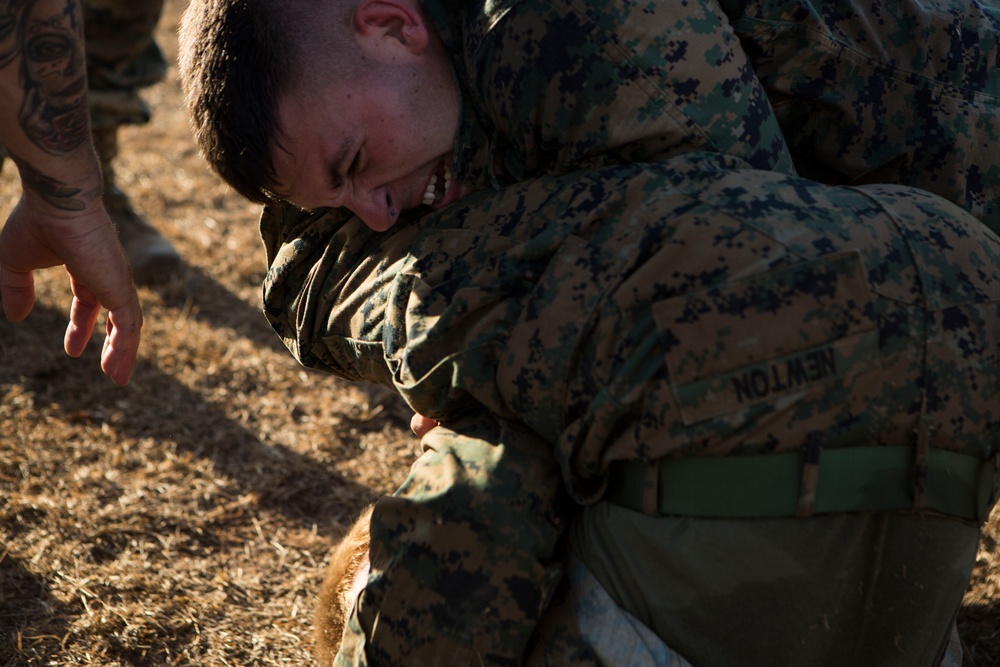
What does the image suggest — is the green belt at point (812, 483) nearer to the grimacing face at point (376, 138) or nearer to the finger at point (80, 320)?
the grimacing face at point (376, 138)

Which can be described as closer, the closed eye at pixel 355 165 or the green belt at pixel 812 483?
the green belt at pixel 812 483

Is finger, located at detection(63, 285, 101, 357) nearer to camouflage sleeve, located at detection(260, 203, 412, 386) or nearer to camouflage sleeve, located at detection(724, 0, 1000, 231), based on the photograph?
camouflage sleeve, located at detection(260, 203, 412, 386)

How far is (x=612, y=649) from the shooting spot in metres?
1.85

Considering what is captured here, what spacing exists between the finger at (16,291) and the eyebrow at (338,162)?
2.50 feet

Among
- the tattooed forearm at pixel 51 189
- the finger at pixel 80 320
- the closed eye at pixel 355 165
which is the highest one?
the closed eye at pixel 355 165

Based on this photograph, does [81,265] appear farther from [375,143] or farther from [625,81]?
[625,81]

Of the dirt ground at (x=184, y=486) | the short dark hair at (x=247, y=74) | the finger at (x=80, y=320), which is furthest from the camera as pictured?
the dirt ground at (x=184, y=486)

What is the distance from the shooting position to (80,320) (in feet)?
8.13

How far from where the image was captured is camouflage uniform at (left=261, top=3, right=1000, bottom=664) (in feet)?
5.93

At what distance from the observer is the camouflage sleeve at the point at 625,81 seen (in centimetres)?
208

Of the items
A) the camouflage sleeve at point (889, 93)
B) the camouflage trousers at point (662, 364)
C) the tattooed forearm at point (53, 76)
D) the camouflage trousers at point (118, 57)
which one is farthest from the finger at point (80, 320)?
the camouflage trousers at point (118, 57)

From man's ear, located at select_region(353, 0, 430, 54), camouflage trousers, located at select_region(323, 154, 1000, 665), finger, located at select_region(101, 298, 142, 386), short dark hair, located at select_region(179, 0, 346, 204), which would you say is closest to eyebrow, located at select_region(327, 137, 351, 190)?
short dark hair, located at select_region(179, 0, 346, 204)

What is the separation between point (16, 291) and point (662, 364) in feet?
5.10

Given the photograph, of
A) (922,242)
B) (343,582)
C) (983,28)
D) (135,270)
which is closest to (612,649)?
(343,582)
